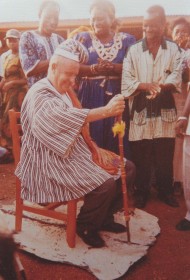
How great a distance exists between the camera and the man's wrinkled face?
2.64m

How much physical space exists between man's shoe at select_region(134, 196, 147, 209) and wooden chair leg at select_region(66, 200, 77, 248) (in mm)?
796

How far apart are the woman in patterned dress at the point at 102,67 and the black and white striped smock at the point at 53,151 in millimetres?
645

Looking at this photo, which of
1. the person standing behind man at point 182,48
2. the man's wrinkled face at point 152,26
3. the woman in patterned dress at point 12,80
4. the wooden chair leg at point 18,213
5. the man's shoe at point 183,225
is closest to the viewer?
the wooden chair leg at point 18,213

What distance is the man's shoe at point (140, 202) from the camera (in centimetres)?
287

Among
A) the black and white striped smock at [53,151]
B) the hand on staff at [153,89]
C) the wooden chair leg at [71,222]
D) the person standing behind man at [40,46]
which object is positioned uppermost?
the person standing behind man at [40,46]

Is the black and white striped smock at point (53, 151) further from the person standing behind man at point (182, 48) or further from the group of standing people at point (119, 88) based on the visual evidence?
the person standing behind man at point (182, 48)

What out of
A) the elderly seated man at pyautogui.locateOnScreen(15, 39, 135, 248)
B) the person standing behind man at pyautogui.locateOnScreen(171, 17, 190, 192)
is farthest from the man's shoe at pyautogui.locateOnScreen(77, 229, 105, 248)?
the person standing behind man at pyautogui.locateOnScreen(171, 17, 190, 192)

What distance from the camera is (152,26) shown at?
8.79ft

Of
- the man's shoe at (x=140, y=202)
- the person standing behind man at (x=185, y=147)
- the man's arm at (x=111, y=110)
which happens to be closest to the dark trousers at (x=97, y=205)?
the man's arm at (x=111, y=110)

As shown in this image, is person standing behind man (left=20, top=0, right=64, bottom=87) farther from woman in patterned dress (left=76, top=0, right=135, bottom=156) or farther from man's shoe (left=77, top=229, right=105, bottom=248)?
man's shoe (left=77, top=229, right=105, bottom=248)

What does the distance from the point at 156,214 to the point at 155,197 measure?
0.34 m

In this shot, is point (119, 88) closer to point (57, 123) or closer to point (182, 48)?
point (182, 48)

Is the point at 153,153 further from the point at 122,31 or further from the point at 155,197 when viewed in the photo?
the point at 122,31

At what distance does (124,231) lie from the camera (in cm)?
241
